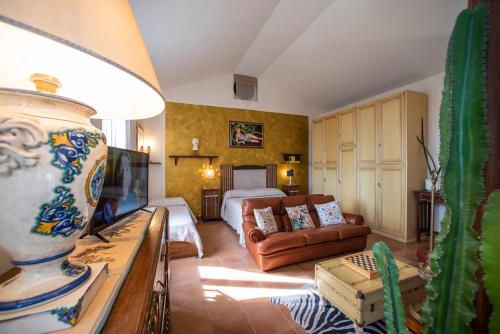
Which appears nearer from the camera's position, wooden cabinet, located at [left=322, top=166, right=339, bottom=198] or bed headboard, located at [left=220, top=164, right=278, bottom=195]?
wooden cabinet, located at [left=322, top=166, right=339, bottom=198]

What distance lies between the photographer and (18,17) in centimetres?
27

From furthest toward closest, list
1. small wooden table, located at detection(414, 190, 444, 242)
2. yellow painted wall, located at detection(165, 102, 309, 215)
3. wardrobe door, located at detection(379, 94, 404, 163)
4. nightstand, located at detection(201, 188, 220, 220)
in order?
1. yellow painted wall, located at detection(165, 102, 309, 215)
2. nightstand, located at detection(201, 188, 220, 220)
3. wardrobe door, located at detection(379, 94, 404, 163)
4. small wooden table, located at detection(414, 190, 444, 242)

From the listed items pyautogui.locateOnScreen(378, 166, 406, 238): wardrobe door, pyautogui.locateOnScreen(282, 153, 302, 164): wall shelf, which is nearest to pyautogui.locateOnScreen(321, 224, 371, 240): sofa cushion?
pyautogui.locateOnScreen(378, 166, 406, 238): wardrobe door

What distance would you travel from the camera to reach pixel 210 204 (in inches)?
185

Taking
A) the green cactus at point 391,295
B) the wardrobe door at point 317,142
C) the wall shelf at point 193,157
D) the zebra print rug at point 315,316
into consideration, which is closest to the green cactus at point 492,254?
the green cactus at point 391,295

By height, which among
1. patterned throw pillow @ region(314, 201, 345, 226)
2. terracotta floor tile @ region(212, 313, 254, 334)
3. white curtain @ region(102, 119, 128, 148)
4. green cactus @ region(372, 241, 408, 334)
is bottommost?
terracotta floor tile @ region(212, 313, 254, 334)

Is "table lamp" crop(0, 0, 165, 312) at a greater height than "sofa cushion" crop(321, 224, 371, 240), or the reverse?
"table lamp" crop(0, 0, 165, 312)

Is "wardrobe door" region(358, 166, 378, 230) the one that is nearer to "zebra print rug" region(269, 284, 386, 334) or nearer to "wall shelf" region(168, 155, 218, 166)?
"zebra print rug" region(269, 284, 386, 334)

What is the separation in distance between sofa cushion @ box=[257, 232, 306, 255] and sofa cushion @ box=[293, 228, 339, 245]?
70 mm

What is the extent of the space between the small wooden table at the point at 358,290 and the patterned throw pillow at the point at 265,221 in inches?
36.2

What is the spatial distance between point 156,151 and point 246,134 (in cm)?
228

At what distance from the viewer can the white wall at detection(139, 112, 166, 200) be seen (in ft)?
15.0

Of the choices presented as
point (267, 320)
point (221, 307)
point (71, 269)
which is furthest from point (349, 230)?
point (71, 269)

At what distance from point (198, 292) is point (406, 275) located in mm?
1926
